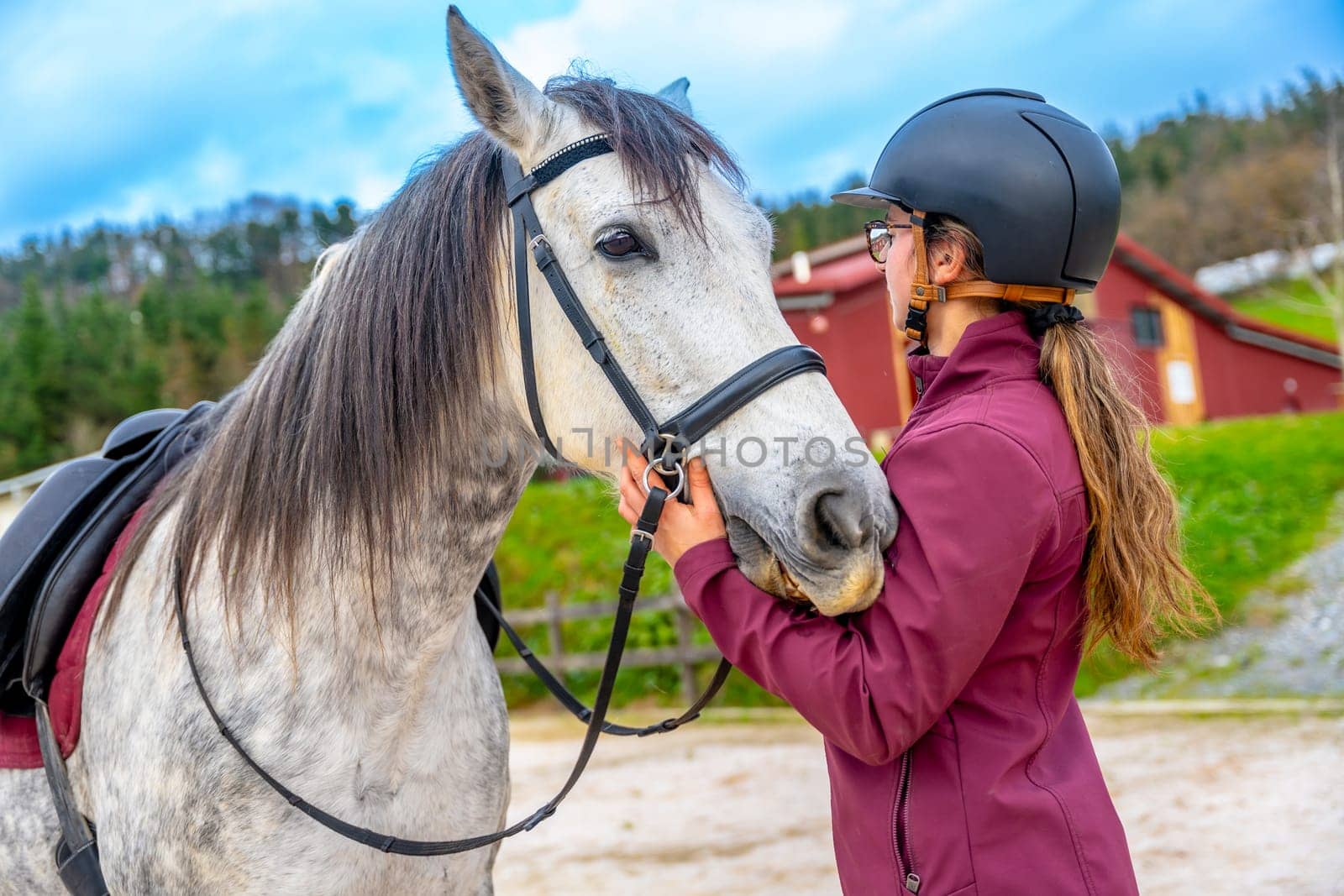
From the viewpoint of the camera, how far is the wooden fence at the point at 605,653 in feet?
29.8

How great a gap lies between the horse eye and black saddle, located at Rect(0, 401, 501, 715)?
123cm

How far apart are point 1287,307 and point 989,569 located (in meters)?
56.8

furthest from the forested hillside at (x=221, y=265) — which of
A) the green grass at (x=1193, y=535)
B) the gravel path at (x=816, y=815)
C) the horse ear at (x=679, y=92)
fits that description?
the horse ear at (x=679, y=92)

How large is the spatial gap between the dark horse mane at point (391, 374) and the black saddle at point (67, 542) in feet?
1.68

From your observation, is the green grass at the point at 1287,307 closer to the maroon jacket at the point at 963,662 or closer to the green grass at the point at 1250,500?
the green grass at the point at 1250,500

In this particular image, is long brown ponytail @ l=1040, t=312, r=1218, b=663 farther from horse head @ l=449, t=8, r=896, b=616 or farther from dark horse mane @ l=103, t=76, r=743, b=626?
dark horse mane @ l=103, t=76, r=743, b=626

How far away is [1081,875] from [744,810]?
506 cm

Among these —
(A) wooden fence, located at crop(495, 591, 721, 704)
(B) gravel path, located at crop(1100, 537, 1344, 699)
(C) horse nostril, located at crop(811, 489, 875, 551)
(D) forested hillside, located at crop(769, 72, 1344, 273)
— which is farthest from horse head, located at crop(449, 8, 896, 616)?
(D) forested hillside, located at crop(769, 72, 1344, 273)

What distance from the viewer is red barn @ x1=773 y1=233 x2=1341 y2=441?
51.0 ft

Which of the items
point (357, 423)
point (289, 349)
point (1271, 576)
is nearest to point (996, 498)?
point (357, 423)

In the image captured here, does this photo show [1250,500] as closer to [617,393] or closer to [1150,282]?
[617,393]

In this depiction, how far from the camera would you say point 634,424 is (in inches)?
61.3

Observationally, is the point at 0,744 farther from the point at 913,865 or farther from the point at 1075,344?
→ the point at 1075,344

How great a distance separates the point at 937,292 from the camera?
1608 mm
